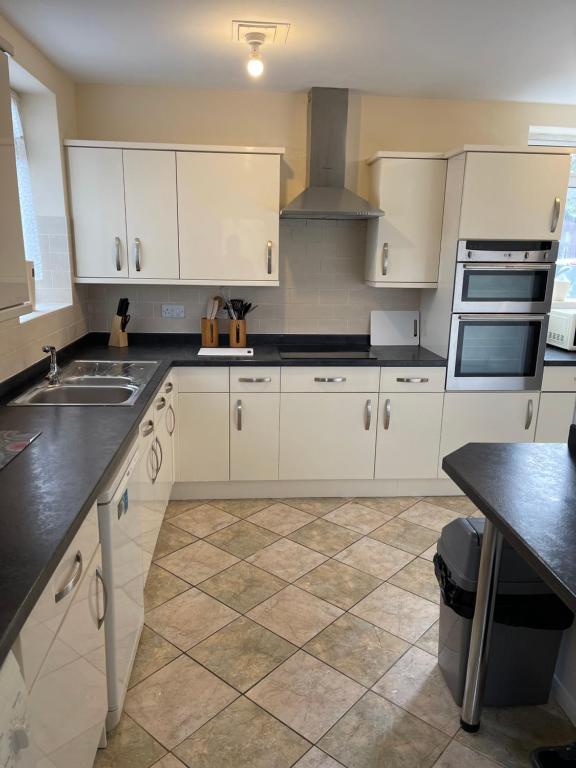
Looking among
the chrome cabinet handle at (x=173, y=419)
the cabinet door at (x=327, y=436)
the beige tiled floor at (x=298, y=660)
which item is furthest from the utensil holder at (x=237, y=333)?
the beige tiled floor at (x=298, y=660)

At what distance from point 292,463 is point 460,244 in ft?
5.45

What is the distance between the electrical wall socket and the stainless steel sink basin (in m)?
1.10

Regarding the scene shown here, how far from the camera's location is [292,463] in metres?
3.49

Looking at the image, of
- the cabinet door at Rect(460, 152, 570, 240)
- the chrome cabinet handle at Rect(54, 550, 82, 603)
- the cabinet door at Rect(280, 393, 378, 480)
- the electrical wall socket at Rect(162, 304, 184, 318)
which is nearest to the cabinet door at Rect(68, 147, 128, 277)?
the electrical wall socket at Rect(162, 304, 184, 318)

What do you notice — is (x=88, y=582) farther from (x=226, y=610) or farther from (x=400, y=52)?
(x=400, y=52)

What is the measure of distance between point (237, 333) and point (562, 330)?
7.03ft

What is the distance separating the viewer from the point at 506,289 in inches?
132

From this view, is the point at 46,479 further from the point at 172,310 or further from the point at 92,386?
the point at 172,310

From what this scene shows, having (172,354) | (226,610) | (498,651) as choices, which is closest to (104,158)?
(172,354)

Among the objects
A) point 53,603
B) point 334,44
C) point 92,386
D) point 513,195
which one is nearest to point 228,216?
point 334,44

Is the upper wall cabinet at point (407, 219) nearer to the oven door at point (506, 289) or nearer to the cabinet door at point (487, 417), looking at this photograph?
the oven door at point (506, 289)

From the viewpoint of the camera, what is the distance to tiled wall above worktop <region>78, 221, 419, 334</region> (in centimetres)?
371

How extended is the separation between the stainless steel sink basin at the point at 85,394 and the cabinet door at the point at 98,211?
0.93 meters

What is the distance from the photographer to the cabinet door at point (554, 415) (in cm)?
351
